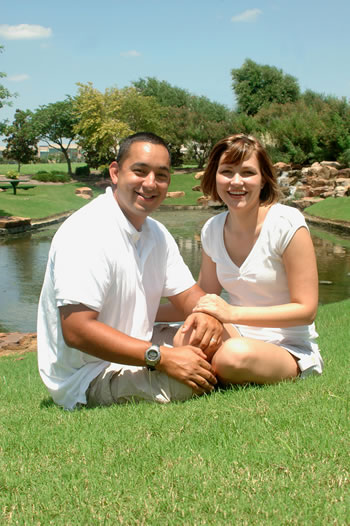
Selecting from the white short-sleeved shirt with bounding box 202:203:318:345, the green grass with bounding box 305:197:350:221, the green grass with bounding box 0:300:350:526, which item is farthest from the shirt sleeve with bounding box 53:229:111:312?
the green grass with bounding box 305:197:350:221

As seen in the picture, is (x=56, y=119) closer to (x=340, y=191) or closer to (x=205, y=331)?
(x=340, y=191)

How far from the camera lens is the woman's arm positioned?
11.4ft

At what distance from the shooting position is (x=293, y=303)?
3508 millimetres

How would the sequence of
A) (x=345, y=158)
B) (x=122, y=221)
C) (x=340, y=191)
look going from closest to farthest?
(x=122, y=221) < (x=340, y=191) < (x=345, y=158)

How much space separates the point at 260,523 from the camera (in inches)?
77.2

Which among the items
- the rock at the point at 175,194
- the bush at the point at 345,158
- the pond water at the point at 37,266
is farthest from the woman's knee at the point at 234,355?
the rock at the point at 175,194

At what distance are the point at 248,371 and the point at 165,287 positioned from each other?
952 mm

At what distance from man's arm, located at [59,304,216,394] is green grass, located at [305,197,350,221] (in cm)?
2254

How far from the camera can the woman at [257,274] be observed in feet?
11.3

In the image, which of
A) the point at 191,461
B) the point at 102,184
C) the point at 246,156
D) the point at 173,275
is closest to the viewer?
the point at 191,461

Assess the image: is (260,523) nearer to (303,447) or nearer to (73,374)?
(303,447)

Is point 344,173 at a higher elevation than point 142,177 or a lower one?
lower

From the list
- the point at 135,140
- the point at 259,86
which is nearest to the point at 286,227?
the point at 135,140

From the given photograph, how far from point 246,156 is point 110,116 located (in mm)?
49374
